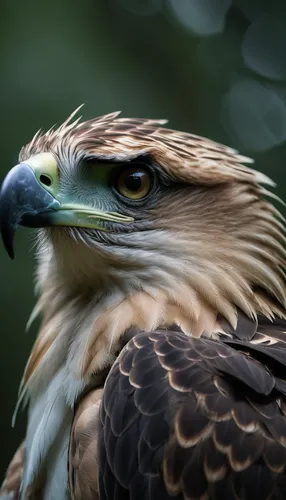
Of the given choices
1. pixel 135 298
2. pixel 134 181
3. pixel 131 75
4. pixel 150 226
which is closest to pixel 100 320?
pixel 135 298

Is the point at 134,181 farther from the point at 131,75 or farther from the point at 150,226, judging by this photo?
the point at 131,75

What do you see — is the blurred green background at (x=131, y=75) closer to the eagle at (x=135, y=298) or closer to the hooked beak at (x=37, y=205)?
the eagle at (x=135, y=298)

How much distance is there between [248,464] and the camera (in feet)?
5.75

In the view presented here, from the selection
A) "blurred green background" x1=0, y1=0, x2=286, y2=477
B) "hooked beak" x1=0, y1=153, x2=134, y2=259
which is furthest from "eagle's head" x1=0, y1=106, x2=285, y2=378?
"blurred green background" x1=0, y1=0, x2=286, y2=477

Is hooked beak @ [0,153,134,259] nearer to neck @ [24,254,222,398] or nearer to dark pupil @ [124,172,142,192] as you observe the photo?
dark pupil @ [124,172,142,192]

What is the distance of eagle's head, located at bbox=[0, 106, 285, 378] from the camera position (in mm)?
2238

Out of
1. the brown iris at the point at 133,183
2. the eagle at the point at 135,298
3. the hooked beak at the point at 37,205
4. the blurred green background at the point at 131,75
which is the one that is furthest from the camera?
the blurred green background at the point at 131,75

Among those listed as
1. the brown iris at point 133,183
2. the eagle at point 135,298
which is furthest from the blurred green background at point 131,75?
the brown iris at point 133,183

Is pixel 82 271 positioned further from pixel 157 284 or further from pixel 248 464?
pixel 248 464

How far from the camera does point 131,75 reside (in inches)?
165

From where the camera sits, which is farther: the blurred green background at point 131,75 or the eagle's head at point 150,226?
the blurred green background at point 131,75

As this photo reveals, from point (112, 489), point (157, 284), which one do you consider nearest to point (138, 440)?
point (112, 489)

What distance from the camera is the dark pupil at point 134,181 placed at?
2322 millimetres

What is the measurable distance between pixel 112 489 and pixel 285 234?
1046 mm
